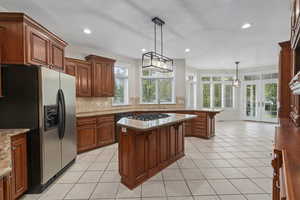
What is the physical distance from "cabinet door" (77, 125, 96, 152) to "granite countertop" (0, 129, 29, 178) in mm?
1678

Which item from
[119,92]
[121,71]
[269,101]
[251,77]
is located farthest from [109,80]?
[269,101]

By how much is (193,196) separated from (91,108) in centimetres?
370

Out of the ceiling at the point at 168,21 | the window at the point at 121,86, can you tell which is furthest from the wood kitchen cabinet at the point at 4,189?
the window at the point at 121,86

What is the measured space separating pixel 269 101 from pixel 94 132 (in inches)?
321

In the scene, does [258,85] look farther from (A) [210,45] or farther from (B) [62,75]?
(B) [62,75]

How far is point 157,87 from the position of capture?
614cm

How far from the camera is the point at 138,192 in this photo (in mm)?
2240

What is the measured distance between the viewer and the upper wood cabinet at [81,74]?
154 inches

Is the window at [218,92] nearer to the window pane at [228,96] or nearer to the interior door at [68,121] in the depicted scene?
the window pane at [228,96]

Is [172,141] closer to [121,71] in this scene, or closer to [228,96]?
[121,71]

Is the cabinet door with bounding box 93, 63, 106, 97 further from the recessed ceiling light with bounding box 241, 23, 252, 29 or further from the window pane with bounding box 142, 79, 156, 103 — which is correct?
the recessed ceiling light with bounding box 241, 23, 252, 29

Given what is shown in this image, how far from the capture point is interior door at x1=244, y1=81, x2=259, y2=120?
7938 mm

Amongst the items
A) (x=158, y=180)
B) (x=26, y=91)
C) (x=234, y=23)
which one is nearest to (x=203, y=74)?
(x=234, y=23)

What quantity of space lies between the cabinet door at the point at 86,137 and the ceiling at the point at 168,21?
2.26 m
